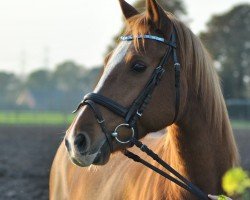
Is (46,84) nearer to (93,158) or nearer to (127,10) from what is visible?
(127,10)

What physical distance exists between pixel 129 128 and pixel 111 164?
1588mm

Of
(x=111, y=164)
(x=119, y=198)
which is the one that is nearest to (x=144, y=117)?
(x=119, y=198)

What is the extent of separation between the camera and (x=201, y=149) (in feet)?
13.0

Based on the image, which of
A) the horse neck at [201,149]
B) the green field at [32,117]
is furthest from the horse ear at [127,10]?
the green field at [32,117]

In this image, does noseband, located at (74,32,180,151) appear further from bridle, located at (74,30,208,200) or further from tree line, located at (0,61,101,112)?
tree line, located at (0,61,101,112)

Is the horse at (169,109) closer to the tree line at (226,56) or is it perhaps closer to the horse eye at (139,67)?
the horse eye at (139,67)

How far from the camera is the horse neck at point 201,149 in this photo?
393 cm

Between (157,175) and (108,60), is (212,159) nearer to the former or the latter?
(157,175)

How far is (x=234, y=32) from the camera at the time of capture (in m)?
45.8

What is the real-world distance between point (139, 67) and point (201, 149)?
2.28 feet

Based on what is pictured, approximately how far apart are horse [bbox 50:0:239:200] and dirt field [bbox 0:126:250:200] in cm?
177

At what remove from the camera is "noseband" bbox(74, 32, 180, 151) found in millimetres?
3689

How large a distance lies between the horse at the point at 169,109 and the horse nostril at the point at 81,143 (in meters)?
0.05

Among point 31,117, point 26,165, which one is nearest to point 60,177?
point 26,165
